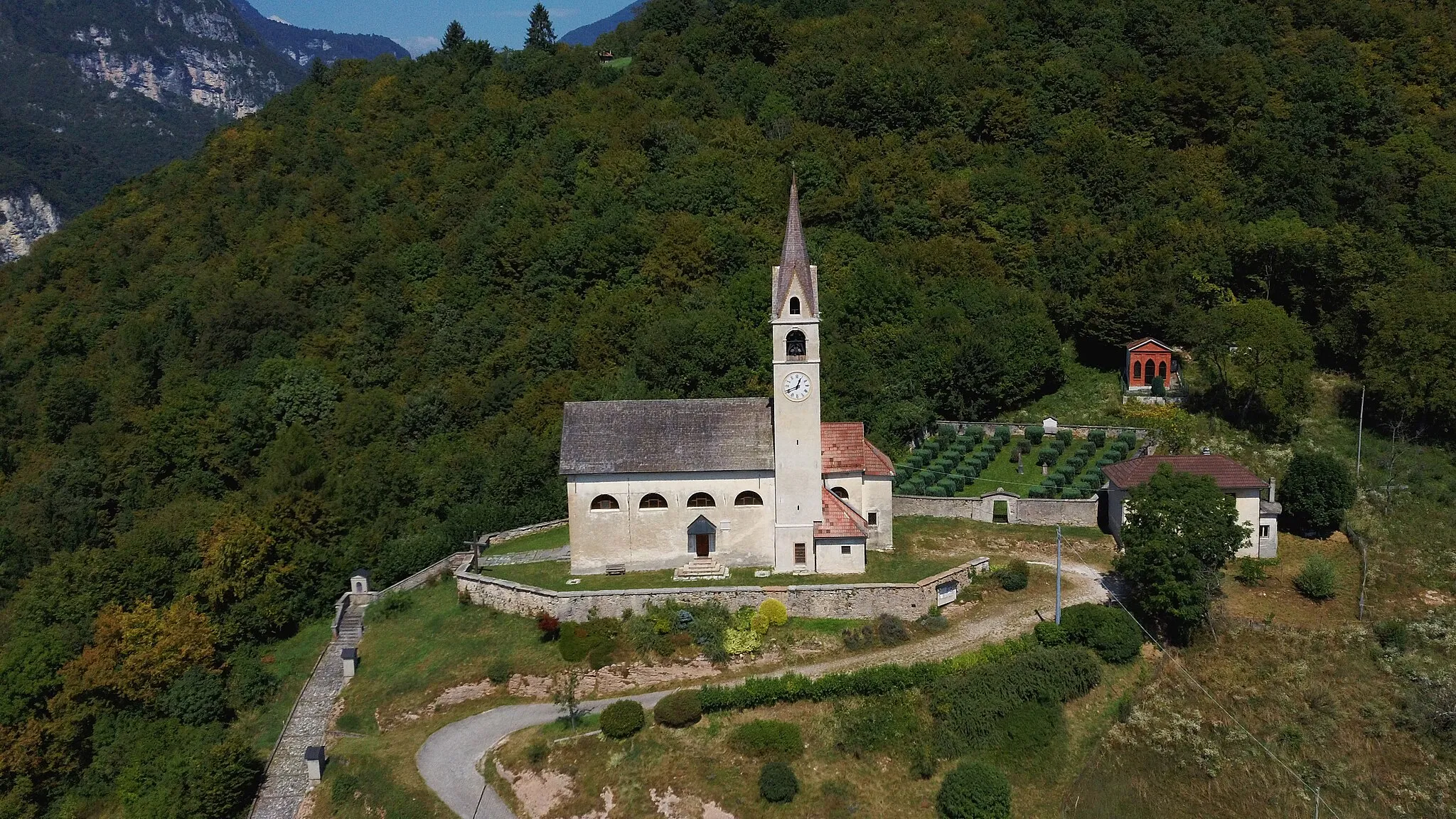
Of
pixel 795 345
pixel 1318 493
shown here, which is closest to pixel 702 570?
→ pixel 795 345

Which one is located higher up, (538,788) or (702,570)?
(702,570)

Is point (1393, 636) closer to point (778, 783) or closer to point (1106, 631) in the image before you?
point (1106, 631)

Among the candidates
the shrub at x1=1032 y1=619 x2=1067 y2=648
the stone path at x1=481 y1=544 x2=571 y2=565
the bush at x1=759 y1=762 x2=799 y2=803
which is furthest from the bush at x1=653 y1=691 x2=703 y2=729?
the shrub at x1=1032 y1=619 x2=1067 y2=648

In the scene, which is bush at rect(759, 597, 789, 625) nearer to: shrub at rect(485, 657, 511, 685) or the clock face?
the clock face

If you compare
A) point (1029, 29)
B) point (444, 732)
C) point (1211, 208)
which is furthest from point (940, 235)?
point (444, 732)

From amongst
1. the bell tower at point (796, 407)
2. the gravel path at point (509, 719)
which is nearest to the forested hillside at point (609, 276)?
the gravel path at point (509, 719)

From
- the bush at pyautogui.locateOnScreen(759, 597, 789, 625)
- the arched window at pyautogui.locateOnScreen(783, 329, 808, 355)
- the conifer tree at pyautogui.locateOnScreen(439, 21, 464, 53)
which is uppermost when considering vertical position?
the conifer tree at pyautogui.locateOnScreen(439, 21, 464, 53)

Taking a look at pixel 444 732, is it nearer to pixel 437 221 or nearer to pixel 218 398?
pixel 218 398
